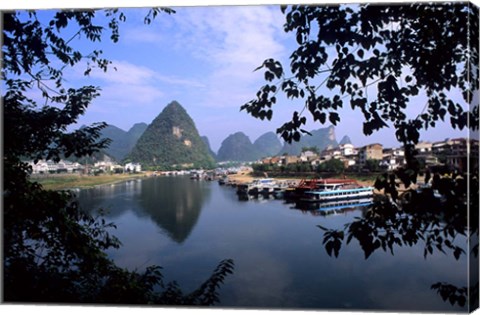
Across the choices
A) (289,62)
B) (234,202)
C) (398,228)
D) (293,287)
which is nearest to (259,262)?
(293,287)

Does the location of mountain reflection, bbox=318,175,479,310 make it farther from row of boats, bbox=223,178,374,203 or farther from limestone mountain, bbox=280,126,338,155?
limestone mountain, bbox=280,126,338,155

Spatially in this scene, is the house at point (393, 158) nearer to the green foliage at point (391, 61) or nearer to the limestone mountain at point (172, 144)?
the green foliage at point (391, 61)

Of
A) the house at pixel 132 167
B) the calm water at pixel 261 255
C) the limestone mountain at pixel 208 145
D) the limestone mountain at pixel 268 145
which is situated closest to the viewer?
the calm water at pixel 261 255

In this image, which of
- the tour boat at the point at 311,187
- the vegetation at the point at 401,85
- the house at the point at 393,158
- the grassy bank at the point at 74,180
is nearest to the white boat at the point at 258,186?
the tour boat at the point at 311,187

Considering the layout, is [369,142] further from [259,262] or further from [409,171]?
[259,262]

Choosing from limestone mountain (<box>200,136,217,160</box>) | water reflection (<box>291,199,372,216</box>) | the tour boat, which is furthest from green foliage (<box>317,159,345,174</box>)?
limestone mountain (<box>200,136,217,160</box>)
